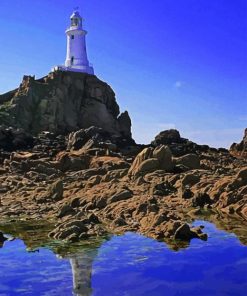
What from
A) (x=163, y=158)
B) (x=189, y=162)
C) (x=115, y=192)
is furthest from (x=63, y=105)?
(x=115, y=192)

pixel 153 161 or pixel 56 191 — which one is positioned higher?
pixel 153 161

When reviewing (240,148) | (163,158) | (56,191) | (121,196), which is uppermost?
(240,148)

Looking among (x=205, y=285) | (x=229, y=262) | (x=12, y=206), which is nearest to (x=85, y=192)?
(x=12, y=206)

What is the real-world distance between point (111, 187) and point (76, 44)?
60358 mm

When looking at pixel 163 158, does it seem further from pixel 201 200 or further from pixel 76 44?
pixel 76 44

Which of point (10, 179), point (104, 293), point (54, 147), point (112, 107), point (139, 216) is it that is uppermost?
point (112, 107)

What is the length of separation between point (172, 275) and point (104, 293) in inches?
93.2

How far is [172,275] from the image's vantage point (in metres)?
13.2

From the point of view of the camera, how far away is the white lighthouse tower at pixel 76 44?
8188 cm

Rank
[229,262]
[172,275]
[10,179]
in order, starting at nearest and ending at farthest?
[172,275], [229,262], [10,179]

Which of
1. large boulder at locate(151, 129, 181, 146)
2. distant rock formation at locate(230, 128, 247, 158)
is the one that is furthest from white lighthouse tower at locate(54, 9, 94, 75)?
distant rock formation at locate(230, 128, 247, 158)

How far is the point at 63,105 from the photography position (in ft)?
238

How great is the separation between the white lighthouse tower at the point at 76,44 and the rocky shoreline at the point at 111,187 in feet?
96.2

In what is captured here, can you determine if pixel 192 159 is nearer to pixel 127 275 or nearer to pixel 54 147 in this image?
pixel 54 147
